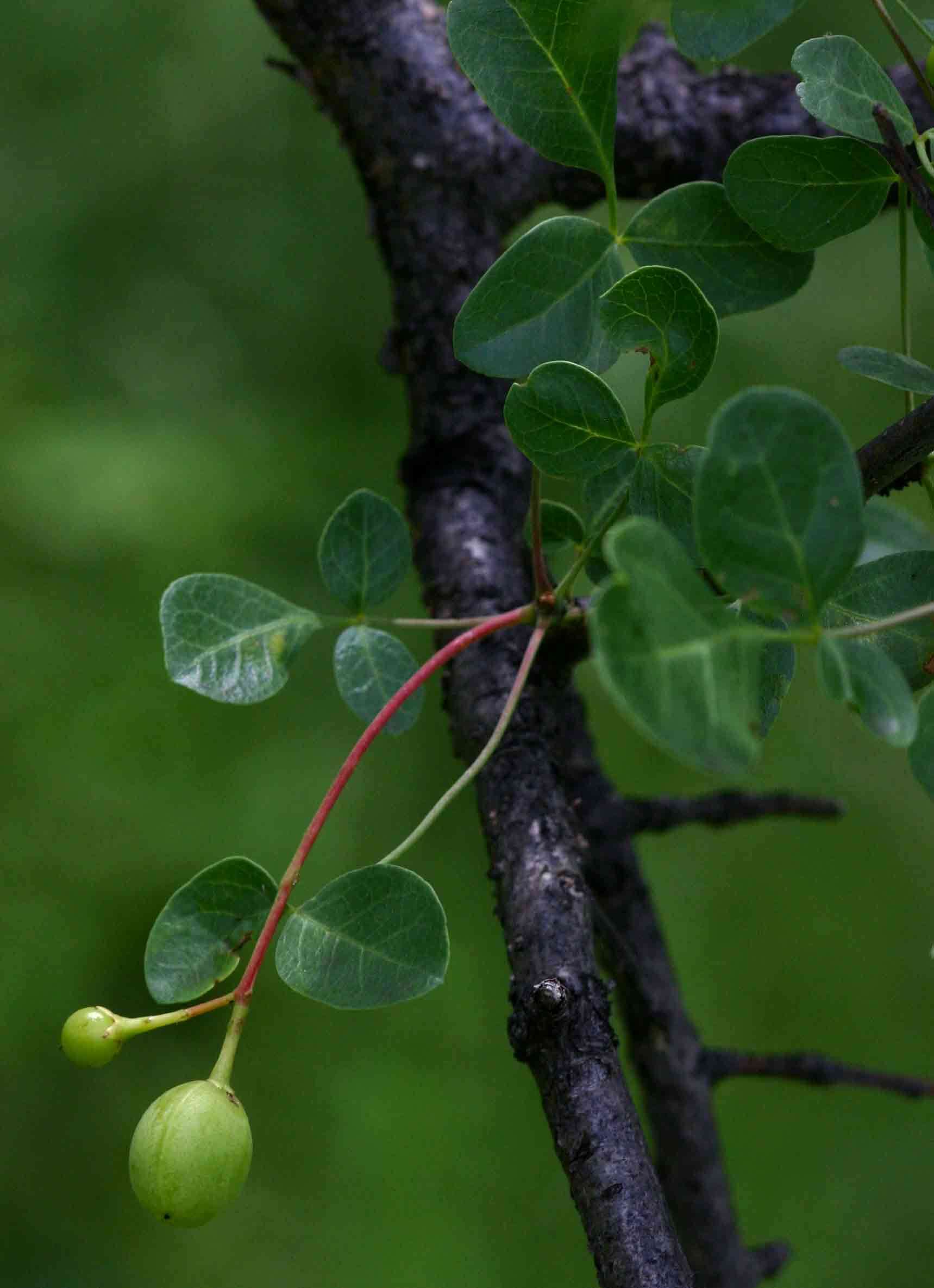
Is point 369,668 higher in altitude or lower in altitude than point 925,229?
lower

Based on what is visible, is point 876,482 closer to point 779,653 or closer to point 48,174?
point 779,653

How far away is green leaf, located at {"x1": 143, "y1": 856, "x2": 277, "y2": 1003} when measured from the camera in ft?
→ 1.15

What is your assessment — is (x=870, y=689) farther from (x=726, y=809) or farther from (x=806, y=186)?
(x=726, y=809)

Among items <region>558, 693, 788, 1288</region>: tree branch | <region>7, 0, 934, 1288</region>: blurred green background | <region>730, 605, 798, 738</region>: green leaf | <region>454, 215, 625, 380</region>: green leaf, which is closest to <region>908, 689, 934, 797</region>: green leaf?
<region>730, 605, 798, 738</region>: green leaf

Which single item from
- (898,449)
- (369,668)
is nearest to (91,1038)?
(369,668)

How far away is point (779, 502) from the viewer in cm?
24

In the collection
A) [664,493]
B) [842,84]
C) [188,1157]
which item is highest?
[842,84]

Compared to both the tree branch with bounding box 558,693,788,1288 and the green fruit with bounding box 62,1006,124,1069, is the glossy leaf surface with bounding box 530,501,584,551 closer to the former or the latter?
the tree branch with bounding box 558,693,788,1288

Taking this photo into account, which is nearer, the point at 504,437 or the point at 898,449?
the point at 898,449

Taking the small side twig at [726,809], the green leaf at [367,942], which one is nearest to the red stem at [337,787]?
the green leaf at [367,942]

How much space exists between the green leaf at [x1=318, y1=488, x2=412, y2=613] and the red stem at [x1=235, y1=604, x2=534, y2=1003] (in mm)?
46

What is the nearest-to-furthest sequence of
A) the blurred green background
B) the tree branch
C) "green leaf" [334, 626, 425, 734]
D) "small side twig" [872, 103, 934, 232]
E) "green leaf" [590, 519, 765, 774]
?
"green leaf" [590, 519, 765, 774] < "small side twig" [872, 103, 934, 232] < "green leaf" [334, 626, 425, 734] < the tree branch < the blurred green background

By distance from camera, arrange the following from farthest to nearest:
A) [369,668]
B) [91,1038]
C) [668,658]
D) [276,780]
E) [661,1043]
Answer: [276,780]
[661,1043]
[369,668]
[91,1038]
[668,658]

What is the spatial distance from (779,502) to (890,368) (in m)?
0.14
